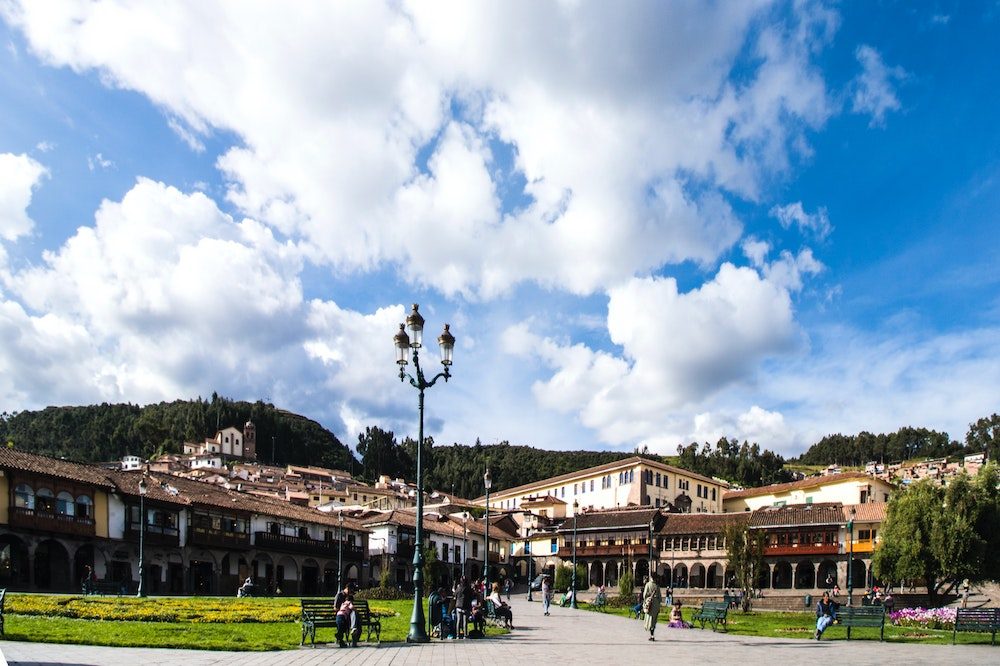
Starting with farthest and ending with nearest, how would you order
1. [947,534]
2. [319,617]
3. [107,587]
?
[107,587] → [947,534] → [319,617]

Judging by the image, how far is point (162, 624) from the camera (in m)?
21.8

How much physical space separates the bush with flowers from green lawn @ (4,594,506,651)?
1583 centimetres

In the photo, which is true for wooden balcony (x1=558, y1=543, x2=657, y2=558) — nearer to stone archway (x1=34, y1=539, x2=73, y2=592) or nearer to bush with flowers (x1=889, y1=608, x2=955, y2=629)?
bush with flowers (x1=889, y1=608, x2=955, y2=629)

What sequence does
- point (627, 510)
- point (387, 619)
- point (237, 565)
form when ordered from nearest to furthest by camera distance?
1. point (387, 619)
2. point (237, 565)
3. point (627, 510)

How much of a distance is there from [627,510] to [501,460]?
92.5m

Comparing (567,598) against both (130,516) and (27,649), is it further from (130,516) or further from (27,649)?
(27,649)

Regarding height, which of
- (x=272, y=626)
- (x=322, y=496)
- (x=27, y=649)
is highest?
(x=27, y=649)

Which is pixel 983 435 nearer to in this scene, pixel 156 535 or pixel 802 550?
pixel 802 550

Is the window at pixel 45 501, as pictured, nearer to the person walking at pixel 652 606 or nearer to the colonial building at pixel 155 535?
the colonial building at pixel 155 535

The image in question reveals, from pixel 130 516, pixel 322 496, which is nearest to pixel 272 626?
pixel 130 516

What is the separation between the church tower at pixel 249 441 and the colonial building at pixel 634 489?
288ft

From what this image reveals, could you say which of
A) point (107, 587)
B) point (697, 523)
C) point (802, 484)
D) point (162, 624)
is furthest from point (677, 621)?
point (802, 484)

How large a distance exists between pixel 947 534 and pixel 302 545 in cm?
4474

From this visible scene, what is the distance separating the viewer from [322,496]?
4606 inches
